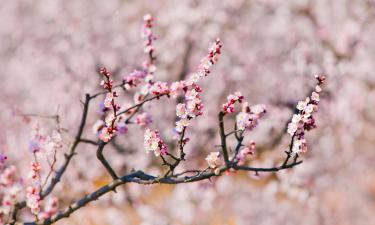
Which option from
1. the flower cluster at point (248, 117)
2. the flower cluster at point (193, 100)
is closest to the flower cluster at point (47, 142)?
the flower cluster at point (193, 100)

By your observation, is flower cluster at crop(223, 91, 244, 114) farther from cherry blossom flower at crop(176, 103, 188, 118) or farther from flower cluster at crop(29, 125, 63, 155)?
flower cluster at crop(29, 125, 63, 155)

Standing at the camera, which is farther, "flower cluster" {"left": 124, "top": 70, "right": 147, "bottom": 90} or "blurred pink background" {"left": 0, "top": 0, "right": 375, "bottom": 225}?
"blurred pink background" {"left": 0, "top": 0, "right": 375, "bottom": 225}

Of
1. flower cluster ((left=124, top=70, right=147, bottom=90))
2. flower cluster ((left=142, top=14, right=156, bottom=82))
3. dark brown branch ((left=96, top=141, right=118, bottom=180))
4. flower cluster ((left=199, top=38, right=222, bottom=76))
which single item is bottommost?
dark brown branch ((left=96, top=141, right=118, bottom=180))

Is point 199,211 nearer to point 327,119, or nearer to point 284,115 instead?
point 284,115

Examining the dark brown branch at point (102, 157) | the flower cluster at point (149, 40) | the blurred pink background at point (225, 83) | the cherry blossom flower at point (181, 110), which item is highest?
the blurred pink background at point (225, 83)

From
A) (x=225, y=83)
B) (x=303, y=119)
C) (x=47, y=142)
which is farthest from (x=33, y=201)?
(x=225, y=83)

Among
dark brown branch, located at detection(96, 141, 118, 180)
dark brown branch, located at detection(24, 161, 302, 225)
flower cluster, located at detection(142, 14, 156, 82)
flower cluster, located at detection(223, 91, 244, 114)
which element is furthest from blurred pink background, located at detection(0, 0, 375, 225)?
flower cluster, located at detection(223, 91, 244, 114)

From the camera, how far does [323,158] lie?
1223 centimetres

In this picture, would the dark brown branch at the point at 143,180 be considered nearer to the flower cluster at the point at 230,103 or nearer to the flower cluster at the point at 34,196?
the flower cluster at the point at 34,196

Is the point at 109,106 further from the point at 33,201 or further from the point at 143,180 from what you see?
the point at 33,201

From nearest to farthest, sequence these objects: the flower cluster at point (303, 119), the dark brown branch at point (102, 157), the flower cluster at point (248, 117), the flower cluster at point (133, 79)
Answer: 1. the flower cluster at point (303, 119)
2. the flower cluster at point (248, 117)
3. the dark brown branch at point (102, 157)
4. the flower cluster at point (133, 79)

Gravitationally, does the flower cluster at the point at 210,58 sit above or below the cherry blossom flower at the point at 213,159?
above

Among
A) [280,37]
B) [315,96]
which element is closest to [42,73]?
[280,37]

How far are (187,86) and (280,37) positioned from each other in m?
8.72
